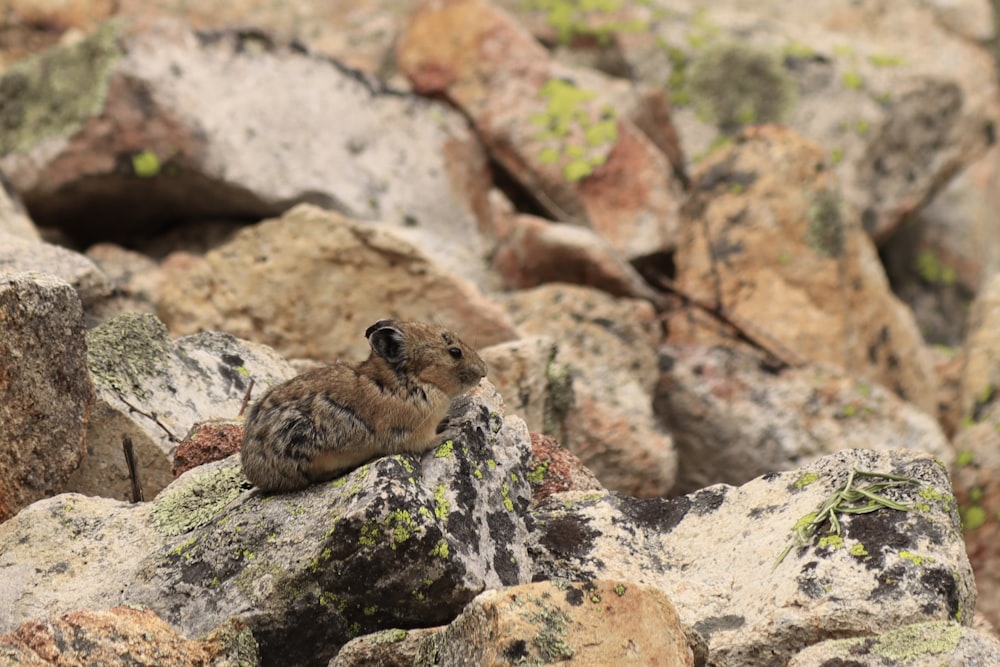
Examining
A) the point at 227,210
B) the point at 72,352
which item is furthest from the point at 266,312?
the point at 72,352

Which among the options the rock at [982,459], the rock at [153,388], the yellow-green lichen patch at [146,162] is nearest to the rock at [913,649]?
the rock at [153,388]

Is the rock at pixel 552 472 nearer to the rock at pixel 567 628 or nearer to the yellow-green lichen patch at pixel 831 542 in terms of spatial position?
the yellow-green lichen patch at pixel 831 542

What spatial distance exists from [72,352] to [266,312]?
3433 millimetres

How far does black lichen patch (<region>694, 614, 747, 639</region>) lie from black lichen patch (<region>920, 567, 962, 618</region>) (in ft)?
2.45

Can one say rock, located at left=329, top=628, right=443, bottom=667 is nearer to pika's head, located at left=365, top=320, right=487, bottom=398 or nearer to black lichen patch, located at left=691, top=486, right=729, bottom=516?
pika's head, located at left=365, top=320, right=487, bottom=398

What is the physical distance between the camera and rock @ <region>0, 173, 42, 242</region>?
31.8 feet

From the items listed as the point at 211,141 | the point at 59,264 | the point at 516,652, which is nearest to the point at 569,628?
the point at 516,652

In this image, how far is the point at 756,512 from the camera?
622 cm

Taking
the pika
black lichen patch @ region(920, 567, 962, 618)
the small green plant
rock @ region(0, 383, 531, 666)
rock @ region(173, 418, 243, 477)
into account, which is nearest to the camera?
black lichen patch @ region(920, 567, 962, 618)

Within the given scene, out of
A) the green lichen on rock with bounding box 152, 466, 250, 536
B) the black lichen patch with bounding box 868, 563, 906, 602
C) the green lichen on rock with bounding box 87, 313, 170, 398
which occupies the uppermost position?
the black lichen patch with bounding box 868, 563, 906, 602

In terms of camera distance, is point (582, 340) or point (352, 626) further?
point (582, 340)

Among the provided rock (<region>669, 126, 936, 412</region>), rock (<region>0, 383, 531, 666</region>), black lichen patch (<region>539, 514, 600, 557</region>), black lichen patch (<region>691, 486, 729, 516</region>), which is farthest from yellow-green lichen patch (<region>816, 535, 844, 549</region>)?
rock (<region>669, 126, 936, 412</region>)

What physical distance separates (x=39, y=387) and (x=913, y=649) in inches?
167

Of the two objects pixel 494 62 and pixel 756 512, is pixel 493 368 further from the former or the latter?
pixel 494 62
